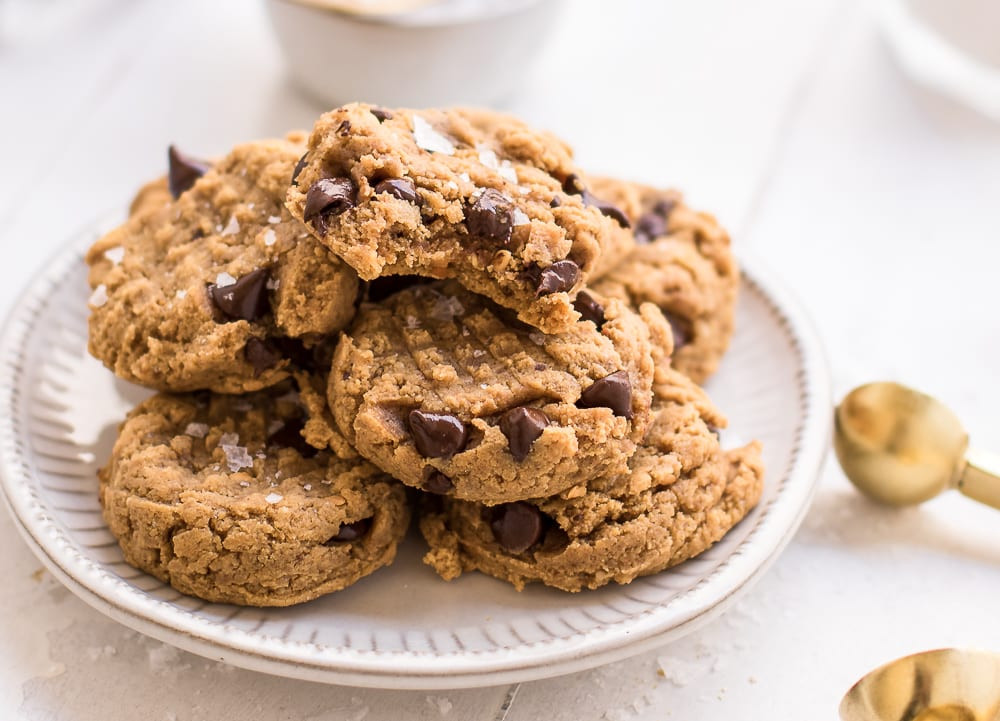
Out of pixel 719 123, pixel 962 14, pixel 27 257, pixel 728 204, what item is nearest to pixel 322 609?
pixel 27 257

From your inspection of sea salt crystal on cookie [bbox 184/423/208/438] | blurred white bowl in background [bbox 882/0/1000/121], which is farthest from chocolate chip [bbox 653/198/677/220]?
blurred white bowl in background [bbox 882/0/1000/121]

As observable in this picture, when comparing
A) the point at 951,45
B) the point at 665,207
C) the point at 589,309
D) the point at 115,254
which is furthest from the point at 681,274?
the point at 951,45

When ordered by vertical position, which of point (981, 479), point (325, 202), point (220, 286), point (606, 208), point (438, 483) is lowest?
point (981, 479)

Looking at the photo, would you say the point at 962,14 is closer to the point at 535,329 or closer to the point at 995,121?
the point at 995,121

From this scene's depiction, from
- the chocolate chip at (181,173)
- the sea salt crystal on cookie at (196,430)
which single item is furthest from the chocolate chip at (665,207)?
the sea salt crystal on cookie at (196,430)

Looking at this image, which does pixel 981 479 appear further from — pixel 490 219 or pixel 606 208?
pixel 490 219

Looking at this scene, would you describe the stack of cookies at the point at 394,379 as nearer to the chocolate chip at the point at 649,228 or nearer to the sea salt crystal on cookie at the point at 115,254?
the sea salt crystal on cookie at the point at 115,254
